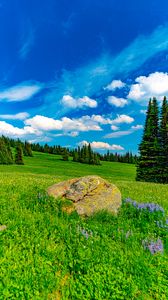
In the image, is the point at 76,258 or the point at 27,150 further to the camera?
the point at 27,150

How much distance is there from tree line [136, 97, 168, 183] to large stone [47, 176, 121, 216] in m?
45.5

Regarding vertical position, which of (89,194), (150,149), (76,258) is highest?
(150,149)

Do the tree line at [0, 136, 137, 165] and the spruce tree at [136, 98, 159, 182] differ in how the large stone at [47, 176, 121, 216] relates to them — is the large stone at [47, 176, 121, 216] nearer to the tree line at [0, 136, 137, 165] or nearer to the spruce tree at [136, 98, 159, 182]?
the spruce tree at [136, 98, 159, 182]

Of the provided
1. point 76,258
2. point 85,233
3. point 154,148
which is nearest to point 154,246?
point 85,233

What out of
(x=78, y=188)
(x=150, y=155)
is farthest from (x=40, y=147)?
(x=78, y=188)

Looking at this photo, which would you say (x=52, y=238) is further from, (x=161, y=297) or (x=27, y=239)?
(x=161, y=297)

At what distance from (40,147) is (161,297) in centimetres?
18352

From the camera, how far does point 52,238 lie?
8.20 meters

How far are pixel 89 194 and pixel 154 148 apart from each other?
46.3 meters

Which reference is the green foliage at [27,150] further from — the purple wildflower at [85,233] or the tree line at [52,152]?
the purple wildflower at [85,233]

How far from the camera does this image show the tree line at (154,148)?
2191 inches

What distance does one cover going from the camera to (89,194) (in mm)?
11398

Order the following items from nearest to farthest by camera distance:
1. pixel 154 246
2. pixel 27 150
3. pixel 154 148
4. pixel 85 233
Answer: pixel 154 246 < pixel 85 233 < pixel 154 148 < pixel 27 150

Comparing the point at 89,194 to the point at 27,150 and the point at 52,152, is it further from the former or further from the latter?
the point at 52,152
